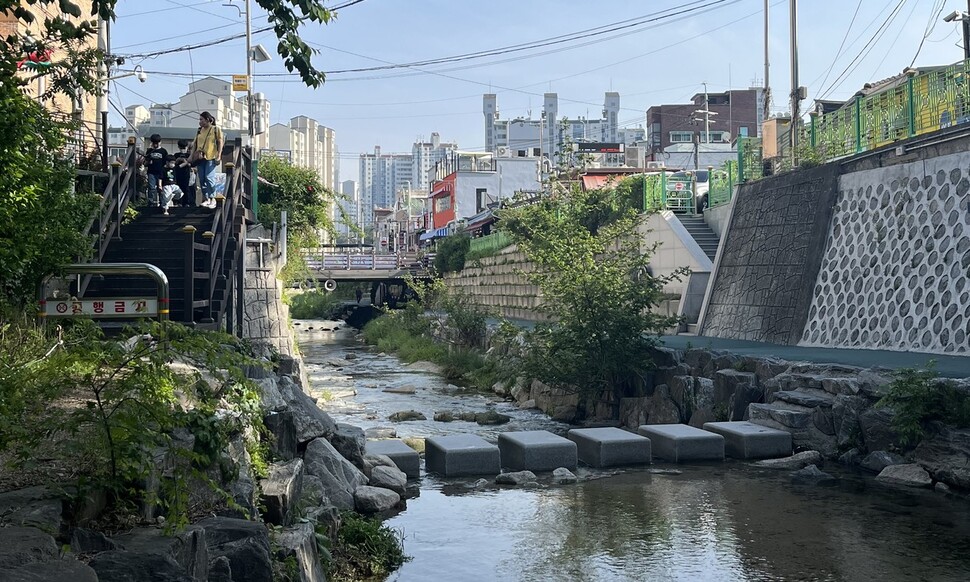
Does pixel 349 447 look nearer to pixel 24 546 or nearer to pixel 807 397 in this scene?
pixel 24 546

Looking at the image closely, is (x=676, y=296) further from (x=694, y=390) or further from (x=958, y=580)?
(x=958, y=580)

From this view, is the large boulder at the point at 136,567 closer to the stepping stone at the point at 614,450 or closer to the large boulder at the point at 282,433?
the large boulder at the point at 282,433

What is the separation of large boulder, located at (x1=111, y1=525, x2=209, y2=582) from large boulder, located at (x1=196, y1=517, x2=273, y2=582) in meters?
0.28

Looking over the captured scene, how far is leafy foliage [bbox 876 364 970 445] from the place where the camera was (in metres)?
10.5

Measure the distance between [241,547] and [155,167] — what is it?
1059cm

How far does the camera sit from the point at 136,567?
13.7ft

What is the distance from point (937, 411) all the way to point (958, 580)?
3.91m

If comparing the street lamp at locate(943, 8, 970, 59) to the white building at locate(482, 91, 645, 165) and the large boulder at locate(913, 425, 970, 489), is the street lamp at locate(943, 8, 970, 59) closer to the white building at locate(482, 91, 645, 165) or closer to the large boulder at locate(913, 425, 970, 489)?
the large boulder at locate(913, 425, 970, 489)

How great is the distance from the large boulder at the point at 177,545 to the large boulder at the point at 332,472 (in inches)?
135

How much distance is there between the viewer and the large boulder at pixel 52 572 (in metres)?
3.52

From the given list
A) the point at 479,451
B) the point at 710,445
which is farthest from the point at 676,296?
the point at 479,451

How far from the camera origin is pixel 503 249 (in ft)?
120

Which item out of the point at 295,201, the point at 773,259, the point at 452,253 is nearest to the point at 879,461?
the point at 773,259

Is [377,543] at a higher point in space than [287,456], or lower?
lower
